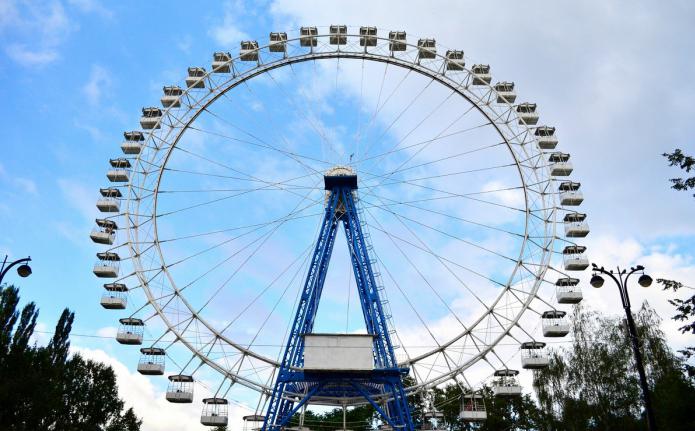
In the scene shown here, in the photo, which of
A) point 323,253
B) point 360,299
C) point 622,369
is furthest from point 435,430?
point 622,369

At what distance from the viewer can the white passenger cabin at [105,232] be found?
3556 cm

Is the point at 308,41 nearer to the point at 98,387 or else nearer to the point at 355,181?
the point at 355,181

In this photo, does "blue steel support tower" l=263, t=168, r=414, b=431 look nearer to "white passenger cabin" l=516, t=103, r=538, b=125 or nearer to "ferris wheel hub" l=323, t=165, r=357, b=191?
"ferris wheel hub" l=323, t=165, r=357, b=191

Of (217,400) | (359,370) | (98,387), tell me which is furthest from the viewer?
(98,387)

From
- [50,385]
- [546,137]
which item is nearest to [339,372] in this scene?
[50,385]

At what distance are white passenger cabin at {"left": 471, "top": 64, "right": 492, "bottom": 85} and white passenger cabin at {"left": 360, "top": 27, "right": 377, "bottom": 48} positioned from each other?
646 cm

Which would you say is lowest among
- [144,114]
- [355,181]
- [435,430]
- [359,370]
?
[435,430]

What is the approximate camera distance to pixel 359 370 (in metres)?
30.9

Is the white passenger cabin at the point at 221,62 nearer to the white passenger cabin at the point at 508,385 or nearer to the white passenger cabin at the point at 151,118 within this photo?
the white passenger cabin at the point at 151,118

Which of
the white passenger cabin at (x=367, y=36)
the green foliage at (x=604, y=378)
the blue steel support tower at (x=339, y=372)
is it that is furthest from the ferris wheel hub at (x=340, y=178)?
the green foliage at (x=604, y=378)

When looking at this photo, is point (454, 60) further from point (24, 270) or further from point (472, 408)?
point (24, 270)

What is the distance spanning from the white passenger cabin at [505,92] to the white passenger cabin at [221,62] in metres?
16.5

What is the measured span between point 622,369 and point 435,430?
13458 mm

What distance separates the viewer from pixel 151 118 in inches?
1512
